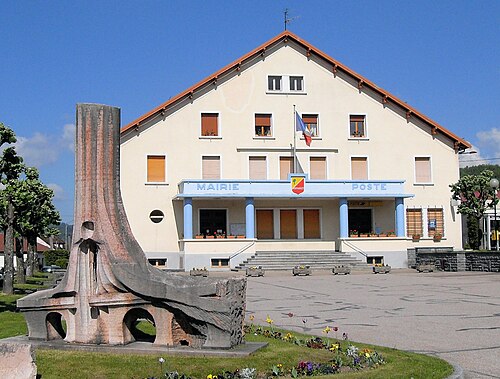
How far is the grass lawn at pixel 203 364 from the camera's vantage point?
8570 mm

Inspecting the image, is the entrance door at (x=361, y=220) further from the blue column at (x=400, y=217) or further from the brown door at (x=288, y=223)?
the brown door at (x=288, y=223)

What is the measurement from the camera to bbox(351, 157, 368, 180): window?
43594 millimetres

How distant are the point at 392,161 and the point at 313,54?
323 inches

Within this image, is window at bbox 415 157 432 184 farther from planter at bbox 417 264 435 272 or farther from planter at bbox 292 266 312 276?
planter at bbox 292 266 312 276

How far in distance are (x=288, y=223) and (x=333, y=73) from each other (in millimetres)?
9657

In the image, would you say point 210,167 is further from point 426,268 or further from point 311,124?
point 426,268

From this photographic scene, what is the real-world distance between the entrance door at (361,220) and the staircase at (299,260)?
3346mm

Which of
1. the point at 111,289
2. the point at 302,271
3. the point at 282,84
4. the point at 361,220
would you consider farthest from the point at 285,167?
the point at 111,289

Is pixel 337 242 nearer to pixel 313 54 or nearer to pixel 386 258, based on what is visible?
pixel 386 258

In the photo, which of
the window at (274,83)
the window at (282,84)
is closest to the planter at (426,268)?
the window at (282,84)

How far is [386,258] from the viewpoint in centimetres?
4084

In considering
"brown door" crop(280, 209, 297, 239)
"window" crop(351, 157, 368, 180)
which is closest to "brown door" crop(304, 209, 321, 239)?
"brown door" crop(280, 209, 297, 239)

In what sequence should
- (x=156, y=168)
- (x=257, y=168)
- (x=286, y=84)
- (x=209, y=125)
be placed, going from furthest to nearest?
1. (x=286, y=84)
2. (x=257, y=168)
3. (x=209, y=125)
4. (x=156, y=168)

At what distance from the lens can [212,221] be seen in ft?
138
